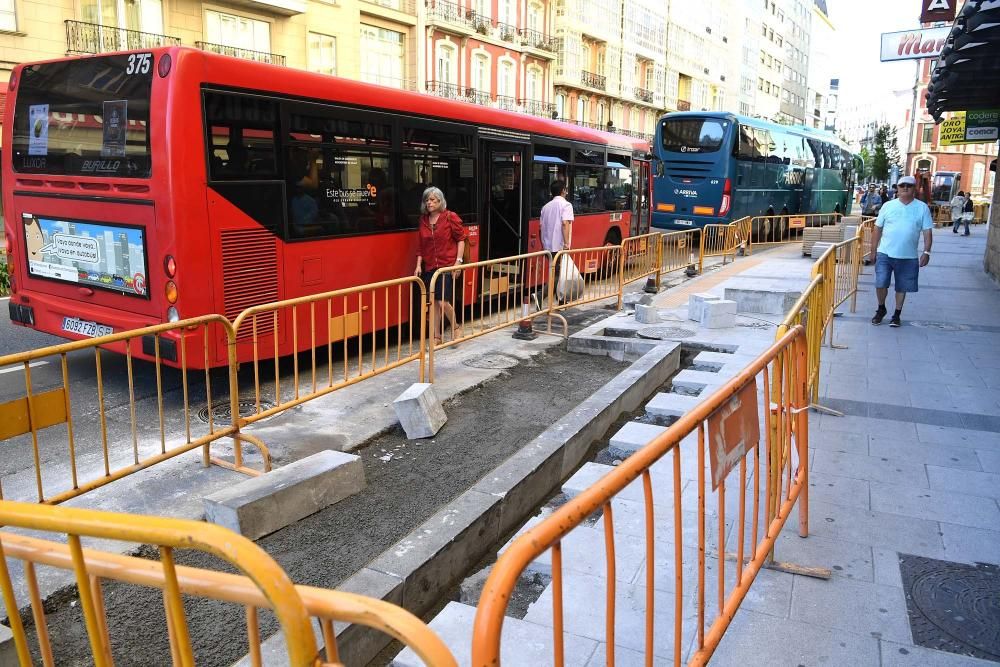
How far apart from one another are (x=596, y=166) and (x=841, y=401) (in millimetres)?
8315

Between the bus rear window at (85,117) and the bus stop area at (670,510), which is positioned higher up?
the bus rear window at (85,117)

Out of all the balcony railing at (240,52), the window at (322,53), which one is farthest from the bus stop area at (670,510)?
the window at (322,53)

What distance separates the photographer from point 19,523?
5.62 ft

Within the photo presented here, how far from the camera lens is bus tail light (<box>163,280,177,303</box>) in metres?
6.24

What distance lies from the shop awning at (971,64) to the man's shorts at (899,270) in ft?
8.48

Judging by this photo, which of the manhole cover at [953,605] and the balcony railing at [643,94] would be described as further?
the balcony railing at [643,94]

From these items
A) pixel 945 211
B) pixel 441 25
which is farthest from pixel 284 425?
pixel 945 211

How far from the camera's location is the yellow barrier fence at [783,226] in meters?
23.3

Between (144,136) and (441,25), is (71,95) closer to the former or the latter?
(144,136)

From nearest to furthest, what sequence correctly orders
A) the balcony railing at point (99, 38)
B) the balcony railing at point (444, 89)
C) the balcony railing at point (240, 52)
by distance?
1. the balcony railing at point (99, 38)
2. the balcony railing at point (240, 52)
3. the balcony railing at point (444, 89)

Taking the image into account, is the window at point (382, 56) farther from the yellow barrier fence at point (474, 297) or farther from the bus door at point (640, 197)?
the yellow barrier fence at point (474, 297)

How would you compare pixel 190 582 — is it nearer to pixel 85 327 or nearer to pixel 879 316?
pixel 85 327

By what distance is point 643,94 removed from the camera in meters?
54.1

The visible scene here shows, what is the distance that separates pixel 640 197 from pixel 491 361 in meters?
8.91
